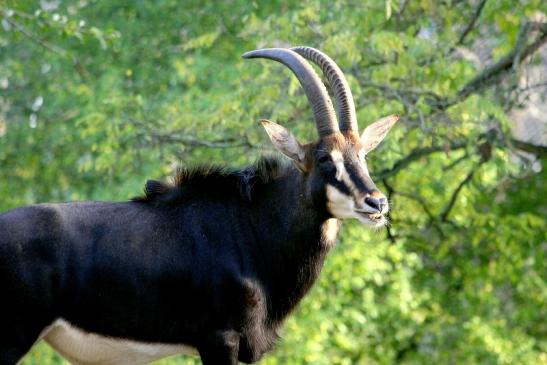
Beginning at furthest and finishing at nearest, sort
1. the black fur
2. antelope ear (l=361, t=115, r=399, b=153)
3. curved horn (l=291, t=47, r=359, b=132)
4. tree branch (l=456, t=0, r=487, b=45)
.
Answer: tree branch (l=456, t=0, r=487, b=45), antelope ear (l=361, t=115, r=399, b=153), curved horn (l=291, t=47, r=359, b=132), the black fur

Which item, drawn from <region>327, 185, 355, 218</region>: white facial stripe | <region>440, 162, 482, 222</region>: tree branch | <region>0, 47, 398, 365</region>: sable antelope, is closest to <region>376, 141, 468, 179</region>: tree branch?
<region>440, 162, 482, 222</region>: tree branch

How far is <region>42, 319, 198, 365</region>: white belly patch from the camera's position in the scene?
715cm

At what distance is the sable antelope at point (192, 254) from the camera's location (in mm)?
7012

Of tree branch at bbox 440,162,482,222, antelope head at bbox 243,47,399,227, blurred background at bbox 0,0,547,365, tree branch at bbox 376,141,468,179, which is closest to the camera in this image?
antelope head at bbox 243,47,399,227

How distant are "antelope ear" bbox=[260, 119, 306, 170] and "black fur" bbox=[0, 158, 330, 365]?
128mm

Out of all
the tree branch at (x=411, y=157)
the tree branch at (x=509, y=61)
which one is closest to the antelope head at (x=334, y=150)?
the tree branch at (x=509, y=61)

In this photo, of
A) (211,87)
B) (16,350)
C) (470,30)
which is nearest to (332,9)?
(470,30)

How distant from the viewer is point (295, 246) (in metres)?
7.57

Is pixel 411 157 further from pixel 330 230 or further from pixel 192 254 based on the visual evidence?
pixel 192 254

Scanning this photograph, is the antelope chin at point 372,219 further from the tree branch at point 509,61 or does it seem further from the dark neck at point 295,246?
the tree branch at point 509,61

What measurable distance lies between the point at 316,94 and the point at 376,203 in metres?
1.01

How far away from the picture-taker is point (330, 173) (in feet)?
24.0

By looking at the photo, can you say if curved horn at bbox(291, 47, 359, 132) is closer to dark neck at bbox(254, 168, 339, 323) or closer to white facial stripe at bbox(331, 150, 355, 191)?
white facial stripe at bbox(331, 150, 355, 191)

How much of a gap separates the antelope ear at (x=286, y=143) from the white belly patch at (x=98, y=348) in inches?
55.8
